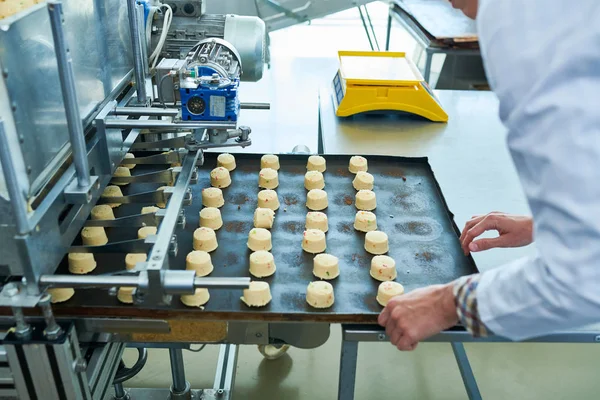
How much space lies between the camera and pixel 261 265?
4.43 feet

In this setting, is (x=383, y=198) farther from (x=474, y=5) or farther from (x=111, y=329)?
(x=111, y=329)

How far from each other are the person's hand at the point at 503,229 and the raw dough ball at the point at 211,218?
67 centimetres

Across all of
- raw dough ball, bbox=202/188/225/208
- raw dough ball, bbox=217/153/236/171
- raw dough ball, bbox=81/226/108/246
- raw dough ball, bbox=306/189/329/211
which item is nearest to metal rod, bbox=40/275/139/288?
Answer: raw dough ball, bbox=81/226/108/246

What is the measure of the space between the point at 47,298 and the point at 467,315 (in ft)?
2.72

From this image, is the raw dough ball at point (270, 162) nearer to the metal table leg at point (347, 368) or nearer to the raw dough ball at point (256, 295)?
the raw dough ball at point (256, 295)

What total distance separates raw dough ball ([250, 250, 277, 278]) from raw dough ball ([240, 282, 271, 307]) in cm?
10

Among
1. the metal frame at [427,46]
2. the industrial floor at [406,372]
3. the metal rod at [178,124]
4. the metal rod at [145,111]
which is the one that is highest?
the metal rod at [145,111]

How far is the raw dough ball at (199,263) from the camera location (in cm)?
134

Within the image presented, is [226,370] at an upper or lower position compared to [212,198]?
lower

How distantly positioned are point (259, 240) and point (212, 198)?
257 millimetres

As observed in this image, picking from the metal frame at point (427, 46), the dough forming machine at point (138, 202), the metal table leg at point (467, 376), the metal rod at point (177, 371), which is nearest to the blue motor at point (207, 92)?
the dough forming machine at point (138, 202)

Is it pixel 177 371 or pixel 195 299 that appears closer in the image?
pixel 195 299

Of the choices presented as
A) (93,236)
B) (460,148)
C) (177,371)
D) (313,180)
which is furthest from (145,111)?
(460,148)

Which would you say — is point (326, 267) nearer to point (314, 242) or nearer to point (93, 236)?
point (314, 242)
